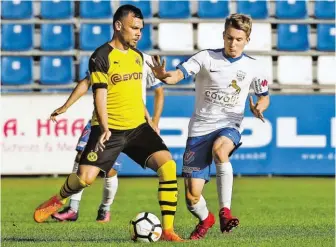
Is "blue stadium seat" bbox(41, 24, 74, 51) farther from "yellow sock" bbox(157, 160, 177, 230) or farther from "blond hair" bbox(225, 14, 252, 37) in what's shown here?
"yellow sock" bbox(157, 160, 177, 230)

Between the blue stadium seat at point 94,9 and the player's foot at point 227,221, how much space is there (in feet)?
38.2

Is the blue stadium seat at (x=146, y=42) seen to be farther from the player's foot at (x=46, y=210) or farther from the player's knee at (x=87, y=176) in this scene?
the player's knee at (x=87, y=176)

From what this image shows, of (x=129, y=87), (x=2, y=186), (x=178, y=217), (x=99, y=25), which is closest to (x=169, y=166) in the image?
(x=129, y=87)

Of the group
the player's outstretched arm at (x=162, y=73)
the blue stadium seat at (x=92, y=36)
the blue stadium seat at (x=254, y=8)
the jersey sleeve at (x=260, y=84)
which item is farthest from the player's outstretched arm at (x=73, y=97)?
the blue stadium seat at (x=254, y=8)

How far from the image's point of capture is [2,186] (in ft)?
58.2

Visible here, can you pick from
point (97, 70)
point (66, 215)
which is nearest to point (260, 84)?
point (97, 70)

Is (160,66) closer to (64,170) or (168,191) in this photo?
(168,191)

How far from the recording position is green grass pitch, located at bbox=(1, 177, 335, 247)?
9.63m

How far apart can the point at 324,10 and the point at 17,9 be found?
617 centimetres

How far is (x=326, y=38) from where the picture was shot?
2105 centimetres

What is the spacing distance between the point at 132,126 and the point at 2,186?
8.46 meters

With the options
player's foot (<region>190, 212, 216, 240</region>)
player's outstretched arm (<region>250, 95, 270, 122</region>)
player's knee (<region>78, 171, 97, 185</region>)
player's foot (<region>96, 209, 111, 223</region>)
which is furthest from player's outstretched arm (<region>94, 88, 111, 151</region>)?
player's foot (<region>96, 209, 111, 223</region>)

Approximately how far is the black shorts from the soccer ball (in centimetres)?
53

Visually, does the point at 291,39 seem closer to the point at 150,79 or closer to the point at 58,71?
the point at 58,71
